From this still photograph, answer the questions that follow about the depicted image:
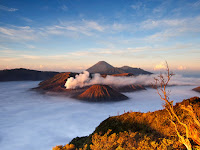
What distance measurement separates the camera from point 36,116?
176375 mm

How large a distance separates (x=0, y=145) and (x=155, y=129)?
12474cm

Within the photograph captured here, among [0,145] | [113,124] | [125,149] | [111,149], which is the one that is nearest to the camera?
[125,149]

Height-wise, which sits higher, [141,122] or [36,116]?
[141,122]

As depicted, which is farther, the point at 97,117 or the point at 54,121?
the point at 97,117

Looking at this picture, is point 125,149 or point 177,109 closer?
point 125,149

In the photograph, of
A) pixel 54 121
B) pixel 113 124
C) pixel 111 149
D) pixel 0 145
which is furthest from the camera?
pixel 54 121

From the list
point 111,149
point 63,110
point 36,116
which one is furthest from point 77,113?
point 111,149

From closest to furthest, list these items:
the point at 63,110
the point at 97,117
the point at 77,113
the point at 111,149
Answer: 1. the point at 111,149
2. the point at 97,117
3. the point at 77,113
4. the point at 63,110

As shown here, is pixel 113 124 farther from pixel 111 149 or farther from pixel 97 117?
pixel 97 117

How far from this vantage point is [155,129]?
2462 cm

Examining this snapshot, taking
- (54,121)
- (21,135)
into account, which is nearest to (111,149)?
(21,135)

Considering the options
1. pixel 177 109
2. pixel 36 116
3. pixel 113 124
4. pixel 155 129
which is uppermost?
pixel 177 109

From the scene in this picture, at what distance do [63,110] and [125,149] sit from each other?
19394 cm

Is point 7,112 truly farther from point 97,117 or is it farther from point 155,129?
point 155,129
